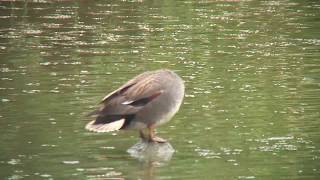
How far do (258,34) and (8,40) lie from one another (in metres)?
4.67

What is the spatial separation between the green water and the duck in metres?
0.33

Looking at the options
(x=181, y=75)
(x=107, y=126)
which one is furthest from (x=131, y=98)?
(x=181, y=75)

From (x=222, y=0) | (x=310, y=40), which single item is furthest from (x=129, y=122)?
(x=222, y=0)

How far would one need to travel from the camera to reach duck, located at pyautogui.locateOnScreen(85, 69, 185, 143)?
9656 millimetres

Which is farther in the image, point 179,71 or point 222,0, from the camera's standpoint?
point 222,0

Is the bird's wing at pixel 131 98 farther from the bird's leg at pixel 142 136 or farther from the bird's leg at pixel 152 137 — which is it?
the bird's leg at pixel 142 136

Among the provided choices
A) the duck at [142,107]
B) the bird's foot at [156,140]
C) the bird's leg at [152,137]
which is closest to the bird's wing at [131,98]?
the duck at [142,107]

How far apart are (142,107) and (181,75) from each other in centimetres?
499

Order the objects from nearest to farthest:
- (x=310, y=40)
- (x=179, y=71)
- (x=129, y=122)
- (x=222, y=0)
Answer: (x=129, y=122) < (x=179, y=71) < (x=310, y=40) < (x=222, y=0)

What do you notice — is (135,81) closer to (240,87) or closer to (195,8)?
(240,87)

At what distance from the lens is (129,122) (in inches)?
384

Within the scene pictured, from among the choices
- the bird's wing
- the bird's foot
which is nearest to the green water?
the bird's foot

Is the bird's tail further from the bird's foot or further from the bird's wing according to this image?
the bird's foot

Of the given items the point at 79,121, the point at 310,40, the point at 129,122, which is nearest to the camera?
the point at 129,122
